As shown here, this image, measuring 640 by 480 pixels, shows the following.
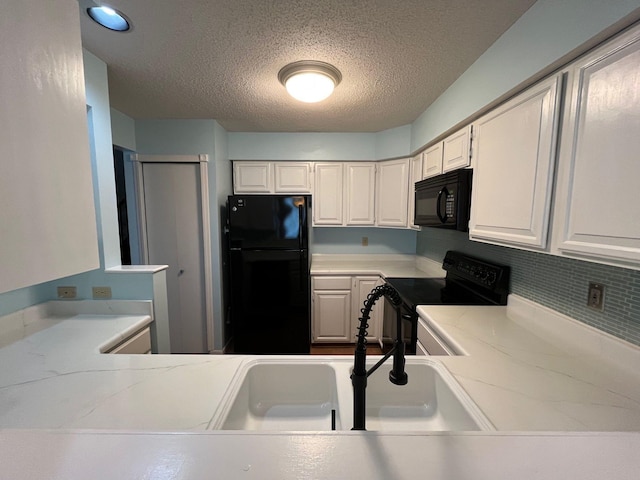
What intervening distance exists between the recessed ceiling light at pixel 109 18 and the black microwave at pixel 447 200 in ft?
6.56

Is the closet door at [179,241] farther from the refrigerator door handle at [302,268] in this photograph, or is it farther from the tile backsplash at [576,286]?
the tile backsplash at [576,286]

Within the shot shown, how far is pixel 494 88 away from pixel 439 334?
1341 mm

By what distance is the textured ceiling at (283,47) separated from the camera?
1152 mm

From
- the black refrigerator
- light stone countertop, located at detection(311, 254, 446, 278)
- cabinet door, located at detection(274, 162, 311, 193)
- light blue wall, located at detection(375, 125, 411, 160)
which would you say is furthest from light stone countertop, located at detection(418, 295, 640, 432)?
cabinet door, located at detection(274, 162, 311, 193)

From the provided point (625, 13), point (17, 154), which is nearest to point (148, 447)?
point (17, 154)

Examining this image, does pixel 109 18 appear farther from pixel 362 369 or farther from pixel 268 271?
pixel 268 271

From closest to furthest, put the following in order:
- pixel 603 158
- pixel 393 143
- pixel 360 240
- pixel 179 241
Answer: pixel 603 158 → pixel 179 241 → pixel 393 143 → pixel 360 240

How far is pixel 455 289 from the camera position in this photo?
203cm

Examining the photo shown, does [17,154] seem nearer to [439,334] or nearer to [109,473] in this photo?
[109,473]

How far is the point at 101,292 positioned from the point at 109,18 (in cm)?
149

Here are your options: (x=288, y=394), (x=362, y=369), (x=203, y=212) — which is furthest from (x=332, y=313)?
(x=362, y=369)

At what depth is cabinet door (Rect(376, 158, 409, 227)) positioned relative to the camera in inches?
108

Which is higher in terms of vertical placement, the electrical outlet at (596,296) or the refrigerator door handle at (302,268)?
the electrical outlet at (596,296)

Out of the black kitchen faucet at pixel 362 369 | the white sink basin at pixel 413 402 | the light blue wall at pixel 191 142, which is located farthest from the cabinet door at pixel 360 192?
the black kitchen faucet at pixel 362 369
